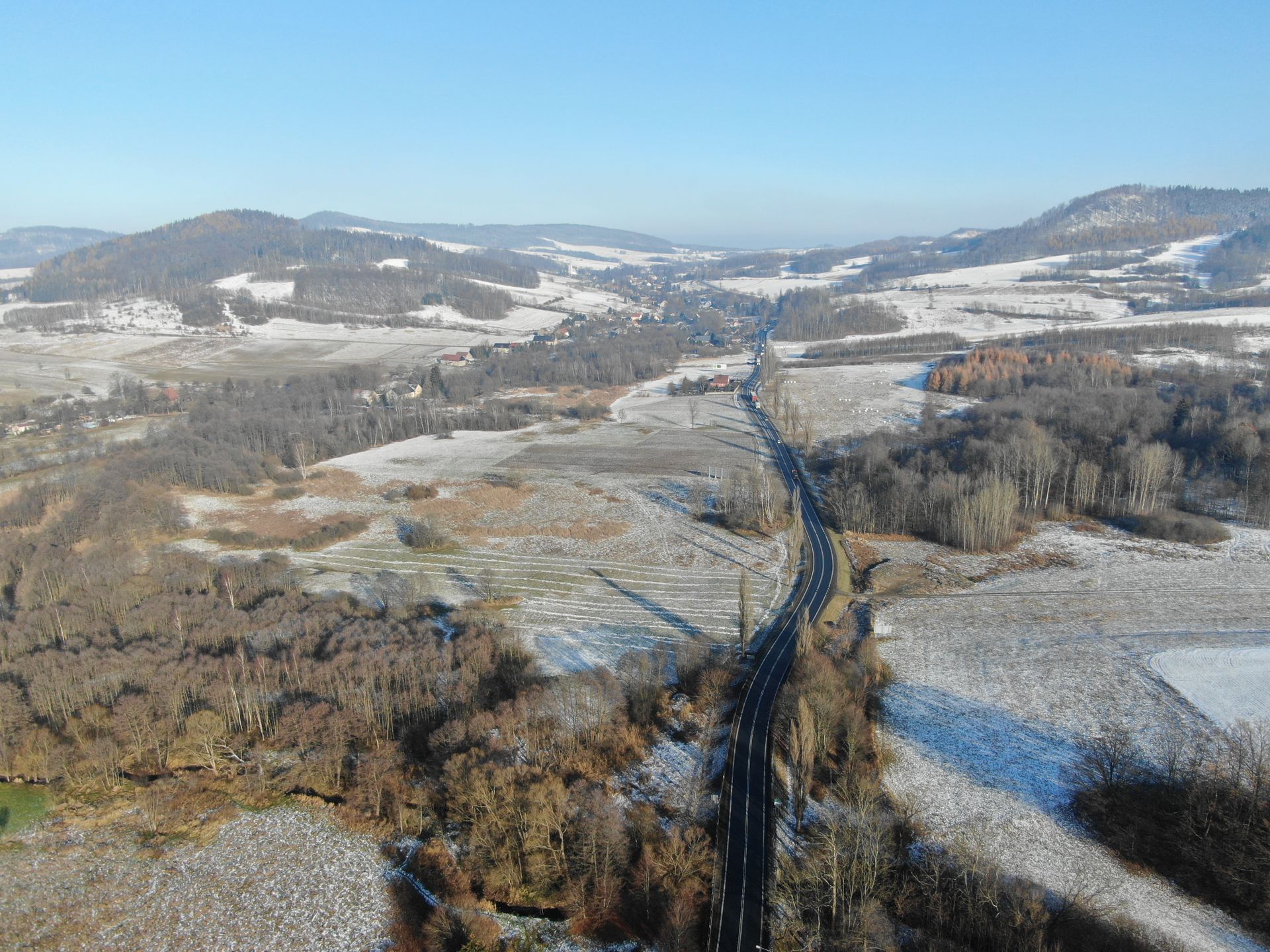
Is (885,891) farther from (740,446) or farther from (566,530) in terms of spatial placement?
(740,446)

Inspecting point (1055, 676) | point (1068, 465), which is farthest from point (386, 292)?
point (1055, 676)

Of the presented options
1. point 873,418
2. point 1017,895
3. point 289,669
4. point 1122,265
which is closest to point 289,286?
point 873,418

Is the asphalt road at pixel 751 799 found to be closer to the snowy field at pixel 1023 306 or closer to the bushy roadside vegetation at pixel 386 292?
the snowy field at pixel 1023 306

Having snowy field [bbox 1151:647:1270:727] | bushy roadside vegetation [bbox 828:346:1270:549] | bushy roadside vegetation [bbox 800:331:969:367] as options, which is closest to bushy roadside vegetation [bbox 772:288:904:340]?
bushy roadside vegetation [bbox 800:331:969:367]

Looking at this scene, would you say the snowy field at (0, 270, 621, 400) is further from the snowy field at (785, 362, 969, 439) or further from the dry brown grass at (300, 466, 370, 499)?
the snowy field at (785, 362, 969, 439)

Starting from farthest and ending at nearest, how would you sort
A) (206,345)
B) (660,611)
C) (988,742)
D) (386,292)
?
(386,292) < (206,345) < (660,611) < (988,742)

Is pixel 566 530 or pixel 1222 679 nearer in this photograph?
pixel 1222 679
